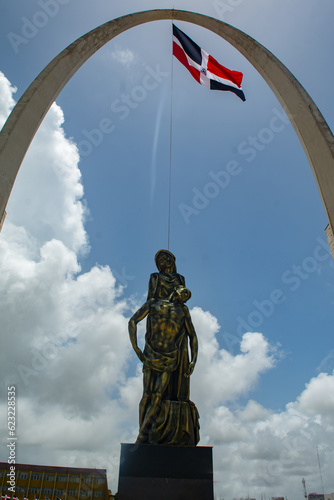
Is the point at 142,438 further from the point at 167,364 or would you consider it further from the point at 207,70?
the point at 207,70

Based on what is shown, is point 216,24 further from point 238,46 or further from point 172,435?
point 172,435

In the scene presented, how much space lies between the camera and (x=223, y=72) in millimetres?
11609

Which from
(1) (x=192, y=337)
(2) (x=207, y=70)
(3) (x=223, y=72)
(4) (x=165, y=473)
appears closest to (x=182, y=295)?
(1) (x=192, y=337)

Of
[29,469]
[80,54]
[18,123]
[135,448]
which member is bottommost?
[29,469]

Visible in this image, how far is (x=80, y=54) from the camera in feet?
28.2

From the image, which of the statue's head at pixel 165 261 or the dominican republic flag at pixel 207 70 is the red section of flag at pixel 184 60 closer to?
the dominican republic flag at pixel 207 70

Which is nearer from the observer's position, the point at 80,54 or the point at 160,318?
the point at 160,318

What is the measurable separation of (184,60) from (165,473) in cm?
1266

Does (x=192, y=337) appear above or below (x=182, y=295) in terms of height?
below

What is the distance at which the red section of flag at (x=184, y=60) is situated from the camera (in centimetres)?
1139

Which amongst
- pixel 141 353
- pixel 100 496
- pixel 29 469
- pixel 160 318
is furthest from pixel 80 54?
pixel 100 496

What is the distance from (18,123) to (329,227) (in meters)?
6.71

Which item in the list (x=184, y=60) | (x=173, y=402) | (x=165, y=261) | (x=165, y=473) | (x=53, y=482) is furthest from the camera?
(x=53, y=482)

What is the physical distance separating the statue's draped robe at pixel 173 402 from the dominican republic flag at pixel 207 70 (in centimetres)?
748
